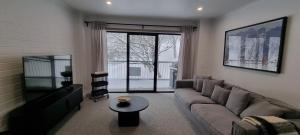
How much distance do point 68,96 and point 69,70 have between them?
71 cm

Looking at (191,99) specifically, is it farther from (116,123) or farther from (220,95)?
(116,123)

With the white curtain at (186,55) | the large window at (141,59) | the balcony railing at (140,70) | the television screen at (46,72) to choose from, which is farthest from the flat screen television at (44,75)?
the white curtain at (186,55)

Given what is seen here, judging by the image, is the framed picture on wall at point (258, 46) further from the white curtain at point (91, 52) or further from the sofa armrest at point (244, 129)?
the white curtain at point (91, 52)

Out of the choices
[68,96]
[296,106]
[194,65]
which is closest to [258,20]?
[296,106]

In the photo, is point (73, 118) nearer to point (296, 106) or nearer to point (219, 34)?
point (296, 106)

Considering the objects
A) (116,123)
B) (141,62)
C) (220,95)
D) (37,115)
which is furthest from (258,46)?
(37,115)

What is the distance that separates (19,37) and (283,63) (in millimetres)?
3961

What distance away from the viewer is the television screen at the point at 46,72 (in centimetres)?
216

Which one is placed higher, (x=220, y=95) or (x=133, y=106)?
(x=220, y=95)

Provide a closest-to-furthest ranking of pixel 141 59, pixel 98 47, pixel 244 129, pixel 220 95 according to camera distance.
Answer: pixel 244 129 < pixel 220 95 < pixel 98 47 < pixel 141 59

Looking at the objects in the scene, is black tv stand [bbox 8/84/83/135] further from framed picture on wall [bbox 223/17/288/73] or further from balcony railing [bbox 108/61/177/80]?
framed picture on wall [bbox 223/17/288/73]

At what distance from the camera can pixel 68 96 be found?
281 centimetres

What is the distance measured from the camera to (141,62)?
4844 mm

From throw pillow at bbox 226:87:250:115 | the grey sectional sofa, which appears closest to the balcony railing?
the grey sectional sofa
